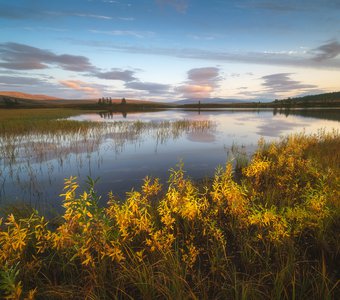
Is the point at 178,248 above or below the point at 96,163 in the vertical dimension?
above

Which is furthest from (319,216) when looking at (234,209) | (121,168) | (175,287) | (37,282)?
(121,168)

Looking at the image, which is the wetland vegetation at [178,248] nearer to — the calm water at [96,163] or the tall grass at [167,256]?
the tall grass at [167,256]

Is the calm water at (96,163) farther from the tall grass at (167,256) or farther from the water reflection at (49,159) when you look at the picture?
the tall grass at (167,256)

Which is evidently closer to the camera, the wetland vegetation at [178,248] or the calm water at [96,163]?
the wetland vegetation at [178,248]

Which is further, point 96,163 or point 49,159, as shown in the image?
point 49,159

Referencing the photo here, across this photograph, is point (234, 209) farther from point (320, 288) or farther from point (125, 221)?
point (125, 221)

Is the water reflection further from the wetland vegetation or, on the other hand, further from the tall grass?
the tall grass

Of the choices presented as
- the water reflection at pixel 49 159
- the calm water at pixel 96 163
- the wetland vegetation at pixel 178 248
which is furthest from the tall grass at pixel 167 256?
the water reflection at pixel 49 159

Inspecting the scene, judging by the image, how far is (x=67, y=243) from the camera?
145 inches

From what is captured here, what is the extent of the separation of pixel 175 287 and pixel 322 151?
14535 mm

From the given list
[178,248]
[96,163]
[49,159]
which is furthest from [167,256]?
[49,159]

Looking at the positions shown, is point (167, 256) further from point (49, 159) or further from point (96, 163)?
point (49, 159)

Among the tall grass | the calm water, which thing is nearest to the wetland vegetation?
the tall grass

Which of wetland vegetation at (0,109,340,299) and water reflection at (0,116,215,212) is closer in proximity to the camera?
wetland vegetation at (0,109,340,299)
